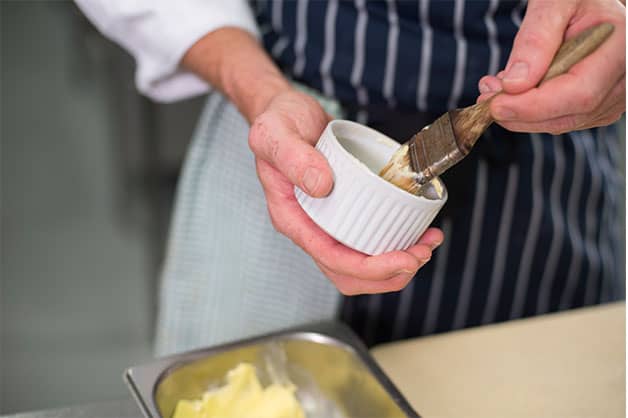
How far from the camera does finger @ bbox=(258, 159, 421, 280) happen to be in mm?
603

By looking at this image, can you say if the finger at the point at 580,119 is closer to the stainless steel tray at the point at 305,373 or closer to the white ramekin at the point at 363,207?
the white ramekin at the point at 363,207

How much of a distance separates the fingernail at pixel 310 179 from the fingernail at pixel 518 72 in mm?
142

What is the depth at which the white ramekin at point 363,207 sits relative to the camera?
0.59 meters

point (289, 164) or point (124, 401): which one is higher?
point (289, 164)

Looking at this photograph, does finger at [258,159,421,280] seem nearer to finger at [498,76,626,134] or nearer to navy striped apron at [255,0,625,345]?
finger at [498,76,626,134]

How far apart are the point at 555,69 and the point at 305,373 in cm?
37

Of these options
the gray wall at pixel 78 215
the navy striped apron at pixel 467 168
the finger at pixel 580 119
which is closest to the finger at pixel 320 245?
the finger at pixel 580 119

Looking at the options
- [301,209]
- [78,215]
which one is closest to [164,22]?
[301,209]

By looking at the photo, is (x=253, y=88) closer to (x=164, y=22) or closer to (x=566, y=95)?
(x=164, y=22)

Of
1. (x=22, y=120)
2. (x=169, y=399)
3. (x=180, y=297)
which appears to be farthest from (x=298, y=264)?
(x=22, y=120)

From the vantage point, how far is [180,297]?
1.00 meters

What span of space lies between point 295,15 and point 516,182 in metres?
0.30

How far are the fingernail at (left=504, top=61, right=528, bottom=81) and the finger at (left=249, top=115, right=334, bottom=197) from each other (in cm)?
14

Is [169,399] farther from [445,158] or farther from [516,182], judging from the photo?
[516,182]
